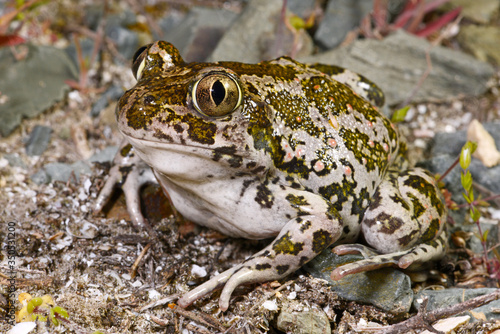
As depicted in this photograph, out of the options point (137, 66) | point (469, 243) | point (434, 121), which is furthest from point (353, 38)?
point (137, 66)

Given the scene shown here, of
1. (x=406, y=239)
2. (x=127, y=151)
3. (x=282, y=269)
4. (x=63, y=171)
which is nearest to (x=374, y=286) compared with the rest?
(x=406, y=239)

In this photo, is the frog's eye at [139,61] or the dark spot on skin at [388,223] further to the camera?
the dark spot on skin at [388,223]

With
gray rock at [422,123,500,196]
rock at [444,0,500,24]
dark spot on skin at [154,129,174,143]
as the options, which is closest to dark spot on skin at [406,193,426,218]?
gray rock at [422,123,500,196]

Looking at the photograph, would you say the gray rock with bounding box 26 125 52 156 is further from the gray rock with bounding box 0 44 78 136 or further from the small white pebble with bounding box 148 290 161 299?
the small white pebble with bounding box 148 290 161 299

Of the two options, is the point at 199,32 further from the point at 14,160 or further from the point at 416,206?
the point at 416,206

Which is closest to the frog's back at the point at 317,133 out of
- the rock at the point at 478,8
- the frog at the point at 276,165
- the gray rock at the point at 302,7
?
the frog at the point at 276,165

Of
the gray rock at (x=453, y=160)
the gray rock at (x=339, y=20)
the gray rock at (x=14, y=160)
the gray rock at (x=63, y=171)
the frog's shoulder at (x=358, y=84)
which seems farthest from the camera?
the gray rock at (x=339, y=20)

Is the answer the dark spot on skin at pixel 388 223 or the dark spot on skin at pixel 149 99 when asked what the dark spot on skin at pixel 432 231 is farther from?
the dark spot on skin at pixel 149 99
